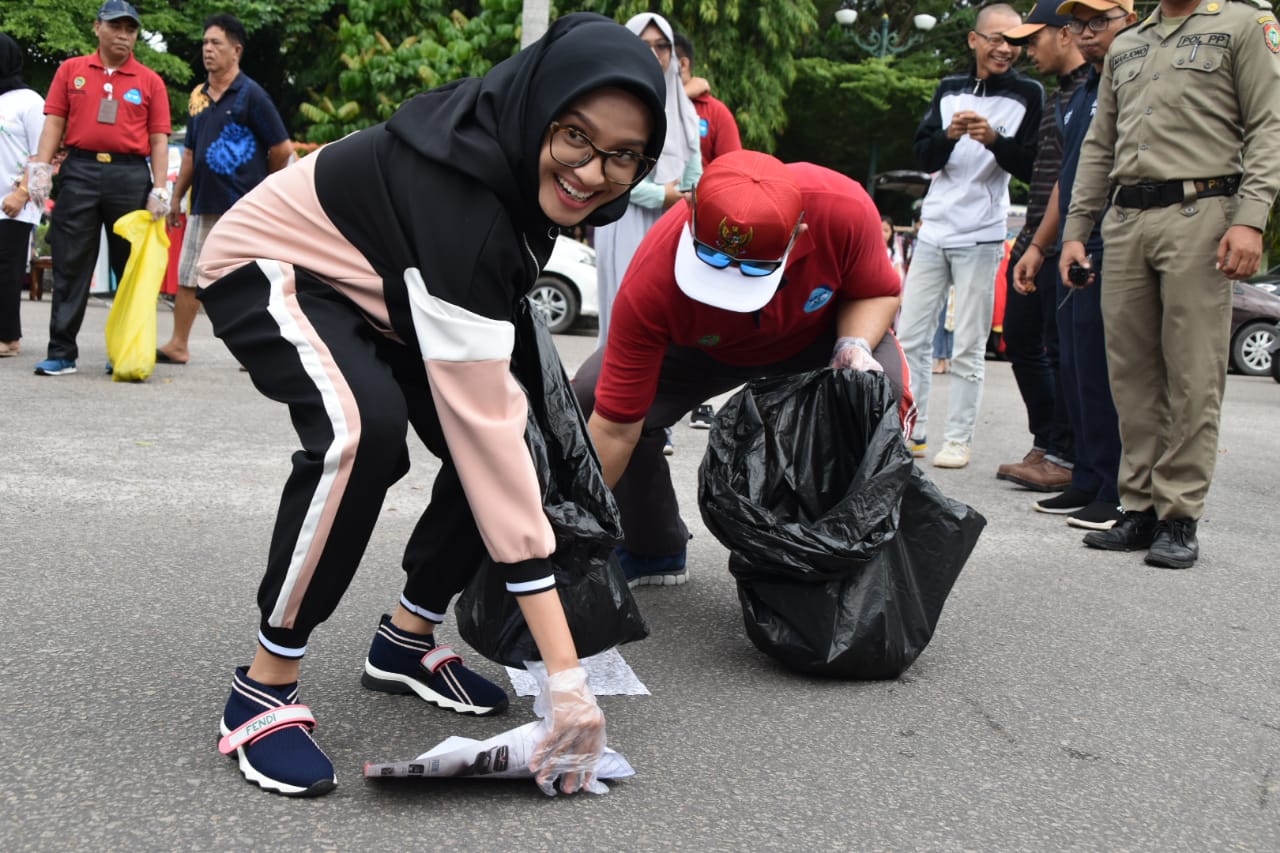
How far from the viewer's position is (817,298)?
3473mm

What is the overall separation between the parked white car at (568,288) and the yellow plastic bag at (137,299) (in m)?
6.52

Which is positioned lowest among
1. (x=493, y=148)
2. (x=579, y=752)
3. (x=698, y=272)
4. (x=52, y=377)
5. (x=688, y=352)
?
(x=52, y=377)

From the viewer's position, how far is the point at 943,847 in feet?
7.42

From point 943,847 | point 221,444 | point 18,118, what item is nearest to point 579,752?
point 943,847

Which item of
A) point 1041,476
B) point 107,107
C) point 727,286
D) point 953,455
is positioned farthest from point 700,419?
point 727,286

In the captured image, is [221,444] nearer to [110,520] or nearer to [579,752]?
[110,520]

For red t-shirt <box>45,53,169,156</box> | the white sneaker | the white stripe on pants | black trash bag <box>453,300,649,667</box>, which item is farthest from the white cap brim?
red t-shirt <box>45,53,169,156</box>

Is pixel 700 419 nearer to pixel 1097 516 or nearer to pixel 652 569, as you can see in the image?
pixel 1097 516

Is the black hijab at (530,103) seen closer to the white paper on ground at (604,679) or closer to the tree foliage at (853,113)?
the white paper on ground at (604,679)

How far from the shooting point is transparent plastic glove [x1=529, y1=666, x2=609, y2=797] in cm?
221

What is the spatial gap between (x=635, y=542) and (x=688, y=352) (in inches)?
22.8

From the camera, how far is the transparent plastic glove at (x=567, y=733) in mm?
2211

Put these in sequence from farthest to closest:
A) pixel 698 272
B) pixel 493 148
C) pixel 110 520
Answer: pixel 110 520 → pixel 698 272 → pixel 493 148

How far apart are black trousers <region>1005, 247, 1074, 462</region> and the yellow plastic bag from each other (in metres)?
4.34
